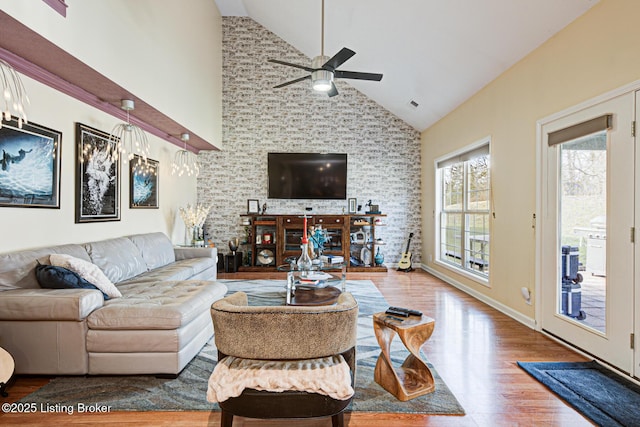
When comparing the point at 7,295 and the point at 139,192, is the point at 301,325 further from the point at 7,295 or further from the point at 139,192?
the point at 139,192

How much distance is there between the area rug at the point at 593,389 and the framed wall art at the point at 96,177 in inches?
173

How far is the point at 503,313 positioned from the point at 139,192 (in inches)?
196

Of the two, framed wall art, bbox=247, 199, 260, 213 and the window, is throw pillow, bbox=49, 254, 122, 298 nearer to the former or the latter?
framed wall art, bbox=247, 199, 260, 213

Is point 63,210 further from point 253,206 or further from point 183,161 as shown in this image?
point 253,206

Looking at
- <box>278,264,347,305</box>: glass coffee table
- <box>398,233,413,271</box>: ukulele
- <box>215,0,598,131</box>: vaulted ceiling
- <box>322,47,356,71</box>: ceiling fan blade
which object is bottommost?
<box>398,233,413,271</box>: ukulele

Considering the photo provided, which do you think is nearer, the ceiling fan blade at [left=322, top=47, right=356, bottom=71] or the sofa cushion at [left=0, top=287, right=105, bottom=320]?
the sofa cushion at [left=0, top=287, right=105, bottom=320]

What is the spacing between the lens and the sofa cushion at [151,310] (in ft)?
8.17

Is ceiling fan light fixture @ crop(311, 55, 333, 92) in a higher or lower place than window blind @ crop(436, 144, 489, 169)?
higher

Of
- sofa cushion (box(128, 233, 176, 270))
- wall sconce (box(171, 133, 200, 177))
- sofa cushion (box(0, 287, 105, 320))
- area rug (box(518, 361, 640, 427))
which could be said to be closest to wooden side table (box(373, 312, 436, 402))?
area rug (box(518, 361, 640, 427))

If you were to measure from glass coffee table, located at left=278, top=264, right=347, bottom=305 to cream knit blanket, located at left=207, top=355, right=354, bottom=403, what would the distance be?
1.14 metres

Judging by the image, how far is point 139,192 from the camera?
15.8 ft

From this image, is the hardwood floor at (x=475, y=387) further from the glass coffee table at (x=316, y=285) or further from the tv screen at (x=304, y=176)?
the tv screen at (x=304, y=176)

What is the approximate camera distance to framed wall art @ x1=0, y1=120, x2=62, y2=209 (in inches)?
110

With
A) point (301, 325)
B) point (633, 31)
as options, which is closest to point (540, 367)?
point (301, 325)
